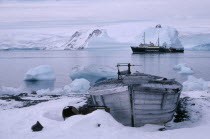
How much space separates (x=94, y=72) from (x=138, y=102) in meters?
17.0

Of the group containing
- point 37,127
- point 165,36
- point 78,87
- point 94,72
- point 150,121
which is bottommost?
point 78,87

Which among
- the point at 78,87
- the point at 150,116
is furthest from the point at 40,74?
the point at 150,116

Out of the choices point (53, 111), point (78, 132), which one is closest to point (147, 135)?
point (78, 132)

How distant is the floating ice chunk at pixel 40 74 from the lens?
91.3ft

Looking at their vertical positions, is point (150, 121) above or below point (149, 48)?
above

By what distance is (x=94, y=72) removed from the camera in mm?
25844

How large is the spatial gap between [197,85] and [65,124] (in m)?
12.7

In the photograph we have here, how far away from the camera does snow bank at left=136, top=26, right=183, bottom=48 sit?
102688mm

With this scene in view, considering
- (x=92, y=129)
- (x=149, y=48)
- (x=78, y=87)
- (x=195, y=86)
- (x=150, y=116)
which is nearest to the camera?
(x=92, y=129)

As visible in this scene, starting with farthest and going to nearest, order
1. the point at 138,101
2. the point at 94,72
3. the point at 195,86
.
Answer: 1. the point at 94,72
2. the point at 195,86
3. the point at 138,101

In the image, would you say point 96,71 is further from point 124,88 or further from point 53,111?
point 124,88

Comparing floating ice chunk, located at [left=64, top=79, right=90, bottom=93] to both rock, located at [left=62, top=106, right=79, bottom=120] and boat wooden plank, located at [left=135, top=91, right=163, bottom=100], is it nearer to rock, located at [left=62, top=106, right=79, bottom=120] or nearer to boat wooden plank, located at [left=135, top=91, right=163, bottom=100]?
rock, located at [left=62, top=106, right=79, bottom=120]

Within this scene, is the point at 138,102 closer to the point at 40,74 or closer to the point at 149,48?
the point at 40,74

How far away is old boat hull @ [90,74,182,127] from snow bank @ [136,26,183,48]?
9264 centimetres
